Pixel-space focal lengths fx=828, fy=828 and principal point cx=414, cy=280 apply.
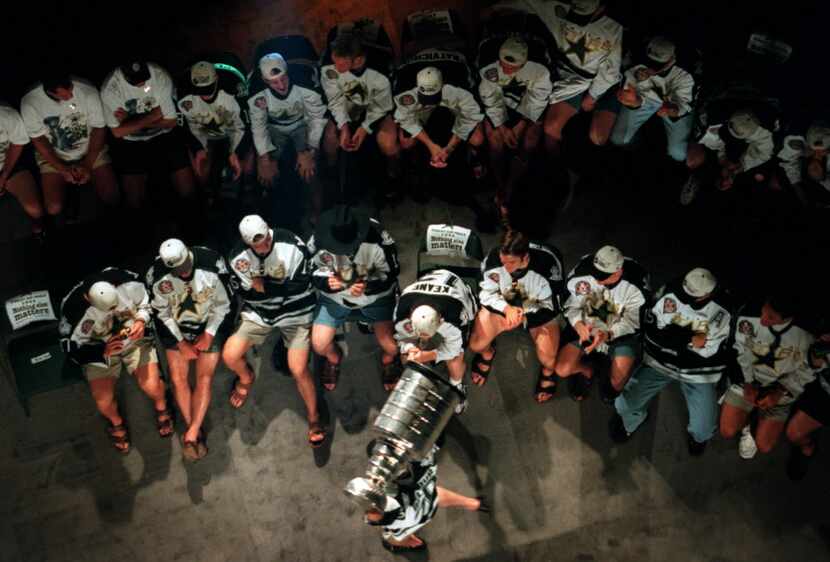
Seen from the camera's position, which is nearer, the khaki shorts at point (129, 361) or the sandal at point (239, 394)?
the khaki shorts at point (129, 361)

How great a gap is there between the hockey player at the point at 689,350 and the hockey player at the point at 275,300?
215 centimetres

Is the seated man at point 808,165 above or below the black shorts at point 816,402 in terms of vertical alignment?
above

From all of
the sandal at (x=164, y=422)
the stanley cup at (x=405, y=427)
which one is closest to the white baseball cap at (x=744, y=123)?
the stanley cup at (x=405, y=427)

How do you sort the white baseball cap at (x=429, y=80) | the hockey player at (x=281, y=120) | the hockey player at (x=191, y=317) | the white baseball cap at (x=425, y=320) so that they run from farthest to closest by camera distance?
the hockey player at (x=281, y=120), the white baseball cap at (x=429, y=80), the hockey player at (x=191, y=317), the white baseball cap at (x=425, y=320)

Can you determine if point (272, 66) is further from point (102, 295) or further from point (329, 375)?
point (329, 375)

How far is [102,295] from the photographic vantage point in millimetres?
5168

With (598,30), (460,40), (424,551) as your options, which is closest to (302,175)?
(460,40)

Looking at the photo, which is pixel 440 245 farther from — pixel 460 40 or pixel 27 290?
pixel 27 290

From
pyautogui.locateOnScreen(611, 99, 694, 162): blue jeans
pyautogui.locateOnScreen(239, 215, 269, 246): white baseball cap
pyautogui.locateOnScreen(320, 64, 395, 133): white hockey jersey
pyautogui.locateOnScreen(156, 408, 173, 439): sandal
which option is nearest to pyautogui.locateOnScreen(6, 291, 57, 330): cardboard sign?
pyautogui.locateOnScreen(156, 408, 173, 439): sandal

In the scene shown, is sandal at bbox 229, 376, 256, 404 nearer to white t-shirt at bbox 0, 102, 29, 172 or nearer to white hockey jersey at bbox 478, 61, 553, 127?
white t-shirt at bbox 0, 102, 29, 172

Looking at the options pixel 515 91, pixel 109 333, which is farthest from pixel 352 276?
pixel 515 91

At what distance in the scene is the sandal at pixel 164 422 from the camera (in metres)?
5.75

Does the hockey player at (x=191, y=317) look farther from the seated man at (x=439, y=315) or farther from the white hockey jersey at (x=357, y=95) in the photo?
the white hockey jersey at (x=357, y=95)

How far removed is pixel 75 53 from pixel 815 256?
5707mm
